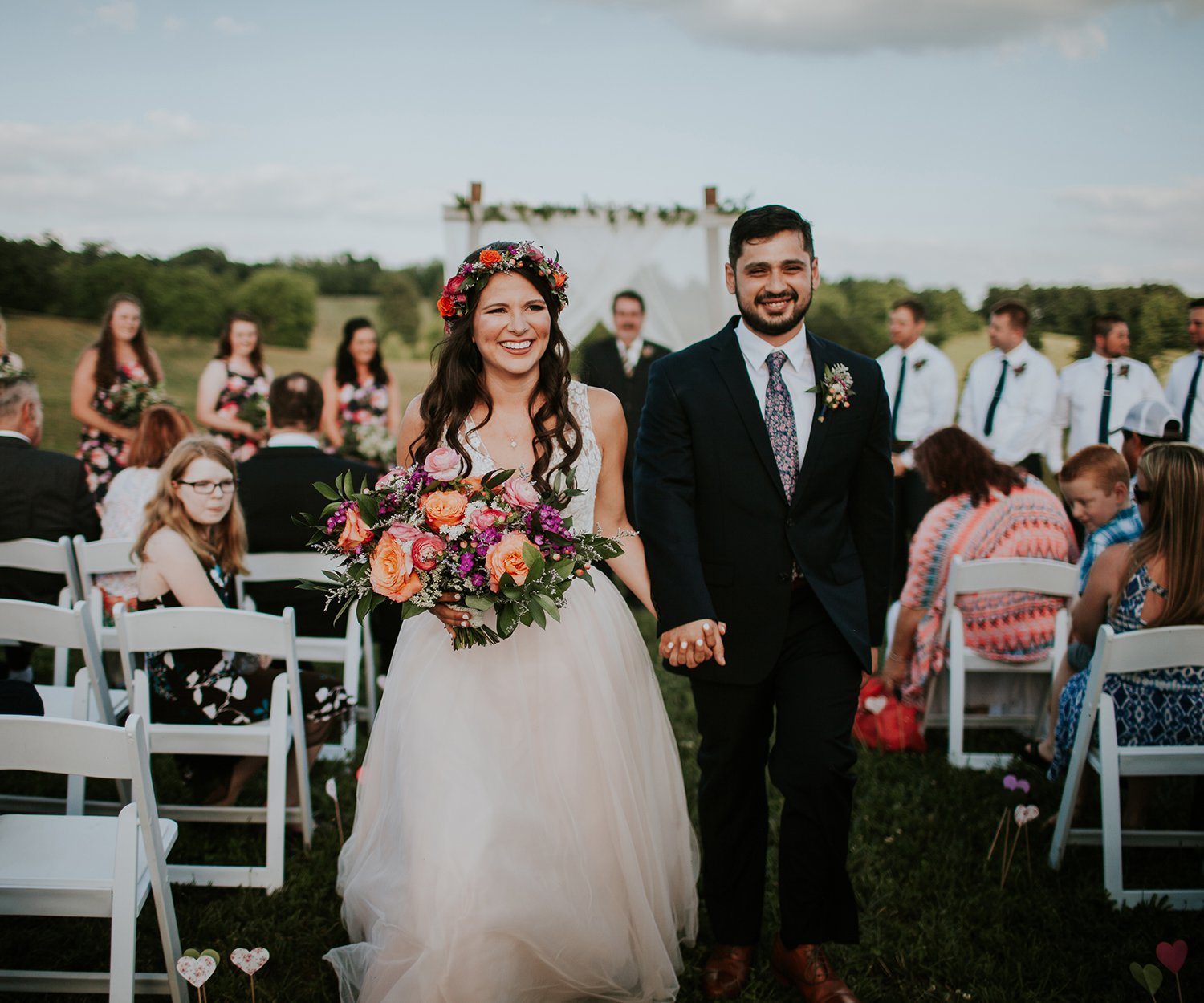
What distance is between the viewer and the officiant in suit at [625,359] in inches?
344

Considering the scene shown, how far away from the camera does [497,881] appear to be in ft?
8.39

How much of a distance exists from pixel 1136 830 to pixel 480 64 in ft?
39.5

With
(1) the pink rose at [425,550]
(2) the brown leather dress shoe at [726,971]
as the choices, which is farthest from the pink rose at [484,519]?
(2) the brown leather dress shoe at [726,971]

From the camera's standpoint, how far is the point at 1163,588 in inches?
143

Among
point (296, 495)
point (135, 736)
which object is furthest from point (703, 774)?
point (296, 495)

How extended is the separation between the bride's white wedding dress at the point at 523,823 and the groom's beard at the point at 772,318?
73cm

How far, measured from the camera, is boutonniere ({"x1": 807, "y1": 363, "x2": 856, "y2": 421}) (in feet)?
9.60

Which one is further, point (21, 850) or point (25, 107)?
point (25, 107)

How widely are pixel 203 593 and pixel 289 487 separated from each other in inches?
42.2

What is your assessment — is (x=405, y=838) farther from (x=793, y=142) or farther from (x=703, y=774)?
(x=793, y=142)

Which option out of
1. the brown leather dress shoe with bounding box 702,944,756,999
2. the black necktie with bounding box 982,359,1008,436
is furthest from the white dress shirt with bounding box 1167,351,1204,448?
the brown leather dress shoe with bounding box 702,944,756,999

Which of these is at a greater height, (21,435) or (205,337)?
(205,337)

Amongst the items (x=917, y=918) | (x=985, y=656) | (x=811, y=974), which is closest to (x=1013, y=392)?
(x=985, y=656)

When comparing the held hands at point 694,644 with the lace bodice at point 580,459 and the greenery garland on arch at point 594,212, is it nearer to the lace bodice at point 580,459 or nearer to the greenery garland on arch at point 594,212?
the lace bodice at point 580,459
